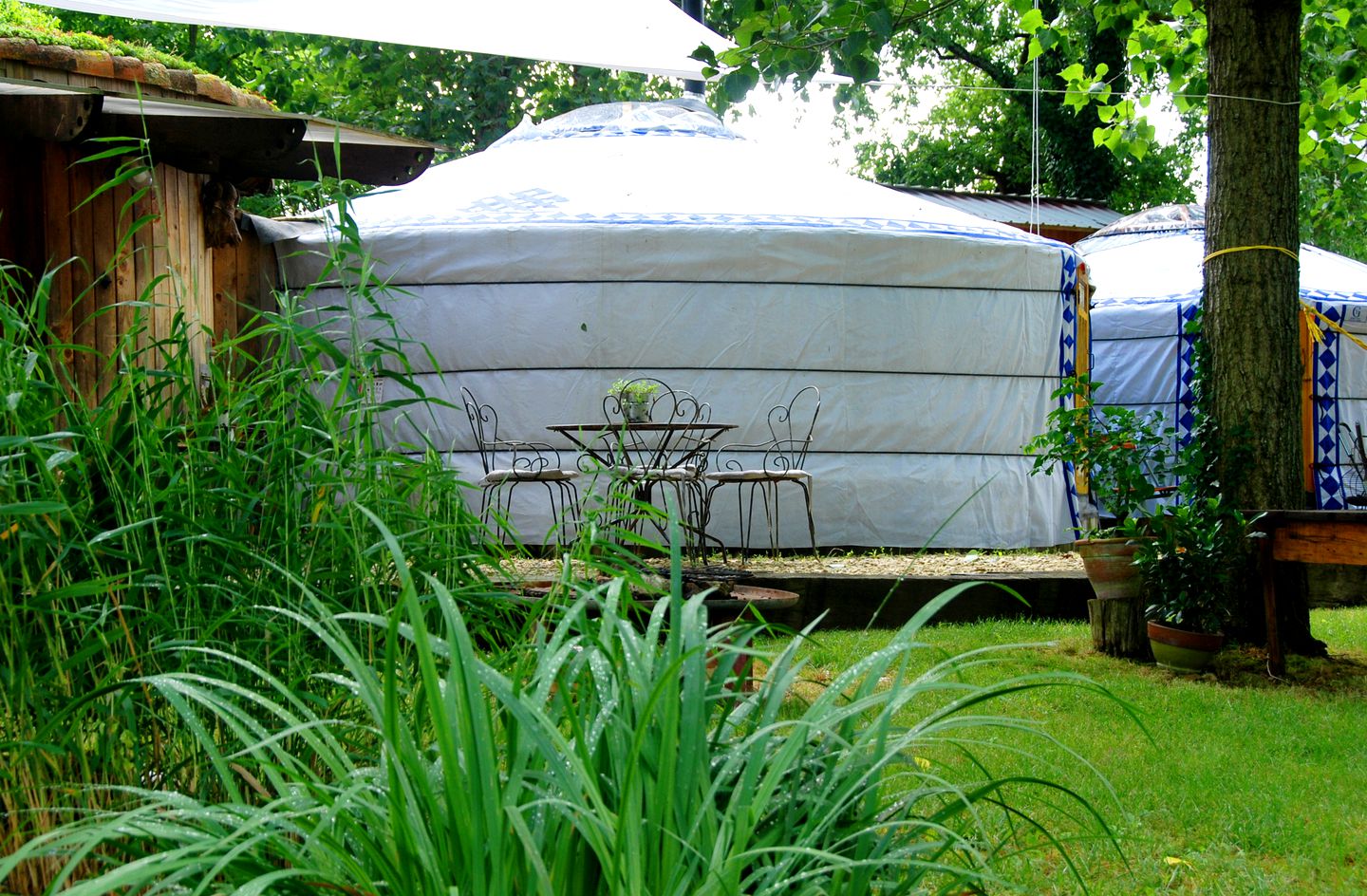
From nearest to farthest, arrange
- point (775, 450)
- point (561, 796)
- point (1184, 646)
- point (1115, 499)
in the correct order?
point (561, 796) → point (1184, 646) → point (1115, 499) → point (775, 450)

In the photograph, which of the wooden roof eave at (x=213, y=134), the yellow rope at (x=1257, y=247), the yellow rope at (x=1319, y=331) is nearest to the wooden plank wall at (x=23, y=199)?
the wooden roof eave at (x=213, y=134)

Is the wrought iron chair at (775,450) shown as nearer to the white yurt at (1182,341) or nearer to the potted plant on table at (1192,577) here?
the potted plant on table at (1192,577)

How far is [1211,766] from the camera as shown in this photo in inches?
104

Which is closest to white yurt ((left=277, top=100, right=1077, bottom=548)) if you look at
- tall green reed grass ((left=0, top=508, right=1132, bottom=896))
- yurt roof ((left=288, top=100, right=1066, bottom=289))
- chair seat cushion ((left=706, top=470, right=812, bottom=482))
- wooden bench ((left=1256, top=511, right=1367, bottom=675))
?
yurt roof ((left=288, top=100, right=1066, bottom=289))

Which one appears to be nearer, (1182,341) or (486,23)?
(486,23)

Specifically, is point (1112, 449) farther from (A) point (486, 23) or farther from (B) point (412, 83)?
(B) point (412, 83)

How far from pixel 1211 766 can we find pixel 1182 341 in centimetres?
675

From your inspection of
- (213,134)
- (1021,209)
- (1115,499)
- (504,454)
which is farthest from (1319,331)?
(1021,209)

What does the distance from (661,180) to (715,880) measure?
20.0 ft

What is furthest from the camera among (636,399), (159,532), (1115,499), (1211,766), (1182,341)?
(1182,341)

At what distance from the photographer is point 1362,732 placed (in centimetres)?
301

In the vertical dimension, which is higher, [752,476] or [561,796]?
[561,796]

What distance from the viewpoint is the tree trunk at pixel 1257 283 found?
3969mm

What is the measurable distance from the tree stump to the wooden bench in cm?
39
